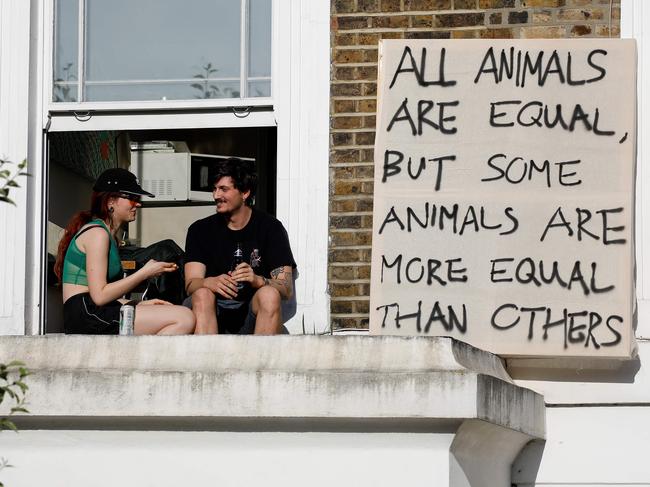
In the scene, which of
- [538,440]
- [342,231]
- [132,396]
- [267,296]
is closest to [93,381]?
[132,396]

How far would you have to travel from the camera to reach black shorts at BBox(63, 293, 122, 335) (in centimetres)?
737

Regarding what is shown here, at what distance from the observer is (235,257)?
24.8 feet

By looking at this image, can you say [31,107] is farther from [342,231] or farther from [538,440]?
[538,440]

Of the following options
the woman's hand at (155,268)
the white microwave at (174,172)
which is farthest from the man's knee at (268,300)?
the white microwave at (174,172)

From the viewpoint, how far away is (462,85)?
7566mm

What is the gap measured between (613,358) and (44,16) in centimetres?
341

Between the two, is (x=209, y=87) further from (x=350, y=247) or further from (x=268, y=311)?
(x=268, y=311)

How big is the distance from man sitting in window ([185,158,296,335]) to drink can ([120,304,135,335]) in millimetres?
322

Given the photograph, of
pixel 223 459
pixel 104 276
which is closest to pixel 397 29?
pixel 104 276

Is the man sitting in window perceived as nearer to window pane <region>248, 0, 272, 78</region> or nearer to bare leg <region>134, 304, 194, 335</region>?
bare leg <region>134, 304, 194, 335</region>

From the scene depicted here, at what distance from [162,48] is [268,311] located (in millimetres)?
1679

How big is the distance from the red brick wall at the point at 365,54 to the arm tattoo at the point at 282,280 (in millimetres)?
252

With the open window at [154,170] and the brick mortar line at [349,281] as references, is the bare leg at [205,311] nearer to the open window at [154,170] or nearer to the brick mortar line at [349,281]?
the brick mortar line at [349,281]

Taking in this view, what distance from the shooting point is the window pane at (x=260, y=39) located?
26.2 feet
